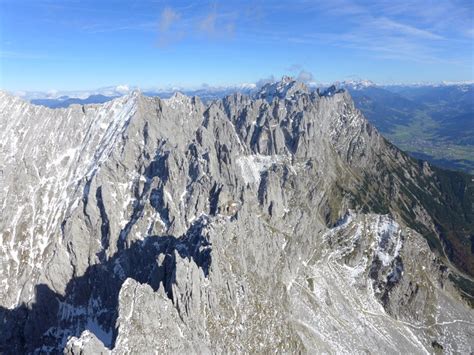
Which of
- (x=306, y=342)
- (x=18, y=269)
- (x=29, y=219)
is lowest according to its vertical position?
(x=306, y=342)

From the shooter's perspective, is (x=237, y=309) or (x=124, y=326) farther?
(x=237, y=309)

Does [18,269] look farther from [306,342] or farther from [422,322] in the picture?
[422,322]

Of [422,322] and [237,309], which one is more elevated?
[237,309]

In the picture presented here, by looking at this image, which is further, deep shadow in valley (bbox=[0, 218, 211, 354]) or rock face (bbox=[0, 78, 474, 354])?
deep shadow in valley (bbox=[0, 218, 211, 354])

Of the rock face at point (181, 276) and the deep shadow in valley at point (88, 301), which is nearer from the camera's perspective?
the rock face at point (181, 276)

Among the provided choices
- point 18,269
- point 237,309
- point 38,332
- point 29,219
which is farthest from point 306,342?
point 29,219

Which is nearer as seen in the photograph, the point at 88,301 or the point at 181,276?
the point at 181,276

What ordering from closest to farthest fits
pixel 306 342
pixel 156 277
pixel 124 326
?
1. pixel 124 326
2. pixel 156 277
3. pixel 306 342

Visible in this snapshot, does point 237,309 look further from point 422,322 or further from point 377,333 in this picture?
point 422,322

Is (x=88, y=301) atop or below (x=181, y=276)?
below

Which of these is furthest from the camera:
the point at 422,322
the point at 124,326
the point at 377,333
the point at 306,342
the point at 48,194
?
the point at 48,194
